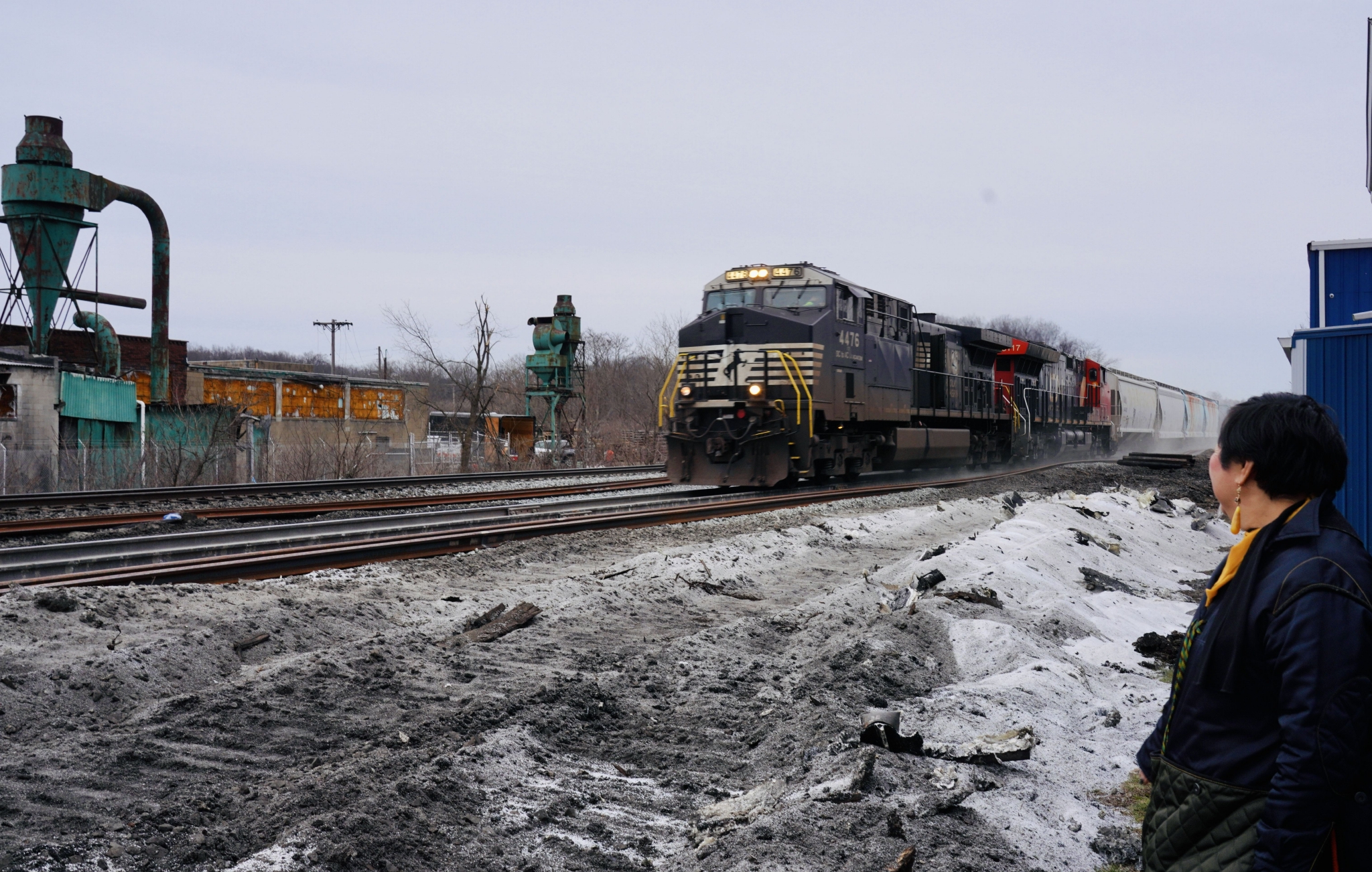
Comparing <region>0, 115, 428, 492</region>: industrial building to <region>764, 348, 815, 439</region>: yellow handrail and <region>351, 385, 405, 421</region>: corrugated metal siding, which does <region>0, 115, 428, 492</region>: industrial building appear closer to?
<region>764, 348, 815, 439</region>: yellow handrail

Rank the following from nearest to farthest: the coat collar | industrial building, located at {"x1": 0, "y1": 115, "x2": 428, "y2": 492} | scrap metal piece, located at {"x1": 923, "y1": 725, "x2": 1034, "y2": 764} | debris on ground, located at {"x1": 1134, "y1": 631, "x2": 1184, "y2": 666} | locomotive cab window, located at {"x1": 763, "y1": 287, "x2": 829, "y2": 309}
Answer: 1. the coat collar
2. scrap metal piece, located at {"x1": 923, "y1": 725, "x2": 1034, "y2": 764}
3. debris on ground, located at {"x1": 1134, "y1": 631, "x2": 1184, "y2": 666}
4. locomotive cab window, located at {"x1": 763, "y1": 287, "x2": 829, "y2": 309}
5. industrial building, located at {"x1": 0, "y1": 115, "x2": 428, "y2": 492}

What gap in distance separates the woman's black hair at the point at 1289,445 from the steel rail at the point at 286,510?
37.6ft

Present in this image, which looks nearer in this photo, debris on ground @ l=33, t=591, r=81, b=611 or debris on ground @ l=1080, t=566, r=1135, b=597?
debris on ground @ l=33, t=591, r=81, b=611

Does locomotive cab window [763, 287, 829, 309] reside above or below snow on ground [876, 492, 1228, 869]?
above

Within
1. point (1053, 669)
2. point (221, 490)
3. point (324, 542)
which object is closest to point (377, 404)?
point (221, 490)

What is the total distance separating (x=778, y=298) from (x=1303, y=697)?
50.3 ft

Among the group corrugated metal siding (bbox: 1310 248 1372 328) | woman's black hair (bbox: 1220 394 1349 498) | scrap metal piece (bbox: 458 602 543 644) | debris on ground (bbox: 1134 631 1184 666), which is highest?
corrugated metal siding (bbox: 1310 248 1372 328)

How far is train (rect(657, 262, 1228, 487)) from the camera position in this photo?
1639 cm

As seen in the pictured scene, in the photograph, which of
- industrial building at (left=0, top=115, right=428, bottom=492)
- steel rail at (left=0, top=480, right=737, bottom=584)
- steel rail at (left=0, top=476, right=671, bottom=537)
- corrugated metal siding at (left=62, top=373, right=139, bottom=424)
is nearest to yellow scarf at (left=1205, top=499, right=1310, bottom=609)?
steel rail at (left=0, top=480, right=737, bottom=584)

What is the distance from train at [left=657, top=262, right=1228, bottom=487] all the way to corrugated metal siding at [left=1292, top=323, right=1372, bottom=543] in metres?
5.13

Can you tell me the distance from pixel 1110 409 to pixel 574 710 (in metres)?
38.0

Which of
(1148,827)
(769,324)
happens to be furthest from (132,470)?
(1148,827)

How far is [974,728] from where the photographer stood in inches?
186

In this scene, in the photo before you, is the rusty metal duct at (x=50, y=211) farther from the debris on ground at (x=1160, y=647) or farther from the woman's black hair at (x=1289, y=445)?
the woman's black hair at (x=1289, y=445)
